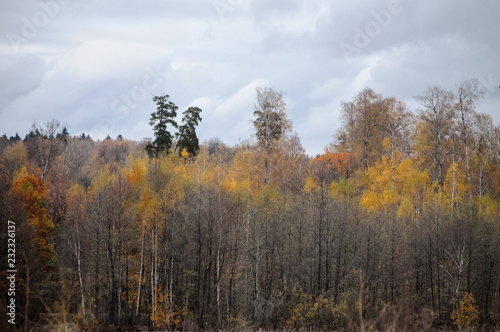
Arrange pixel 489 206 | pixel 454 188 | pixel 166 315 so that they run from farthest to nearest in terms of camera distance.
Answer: pixel 489 206 → pixel 454 188 → pixel 166 315

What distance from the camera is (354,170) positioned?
57.0 meters

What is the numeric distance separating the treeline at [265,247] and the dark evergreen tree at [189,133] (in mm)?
9697

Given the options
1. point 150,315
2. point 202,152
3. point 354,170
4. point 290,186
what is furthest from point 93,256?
point 354,170

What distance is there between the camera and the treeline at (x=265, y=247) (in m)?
31.7

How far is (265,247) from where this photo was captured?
37.9 meters

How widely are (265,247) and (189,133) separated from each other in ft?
84.4

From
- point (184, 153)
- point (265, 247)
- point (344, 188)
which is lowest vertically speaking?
point (265, 247)

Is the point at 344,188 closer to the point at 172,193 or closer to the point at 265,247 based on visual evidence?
the point at 265,247

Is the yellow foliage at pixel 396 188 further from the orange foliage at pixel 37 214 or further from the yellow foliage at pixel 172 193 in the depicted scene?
the orange foliage at pixel 37 214

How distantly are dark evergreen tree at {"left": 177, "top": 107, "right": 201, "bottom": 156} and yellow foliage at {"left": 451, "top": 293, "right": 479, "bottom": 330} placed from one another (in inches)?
1568

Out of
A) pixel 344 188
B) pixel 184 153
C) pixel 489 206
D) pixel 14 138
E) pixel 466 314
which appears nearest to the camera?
pixel 466 314

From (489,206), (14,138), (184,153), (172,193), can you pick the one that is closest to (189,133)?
(184,153)

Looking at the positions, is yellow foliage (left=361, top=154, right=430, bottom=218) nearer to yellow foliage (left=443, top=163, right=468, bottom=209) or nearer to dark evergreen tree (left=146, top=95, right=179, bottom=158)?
yellow foliage (left=443, top=163, right=468, bottom=209)

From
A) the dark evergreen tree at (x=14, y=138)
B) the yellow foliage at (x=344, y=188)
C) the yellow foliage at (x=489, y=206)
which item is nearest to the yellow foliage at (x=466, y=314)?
the yellow foliage at (x=489, y=206)
